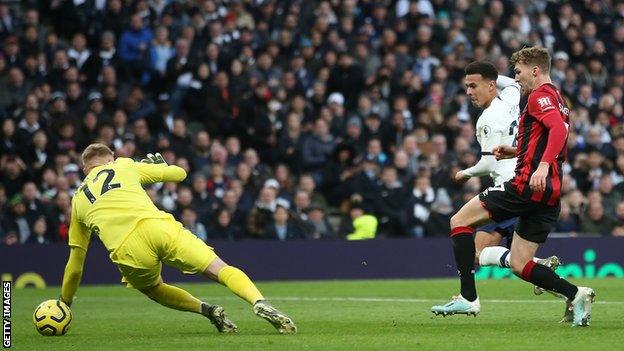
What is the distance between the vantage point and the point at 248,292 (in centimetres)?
987

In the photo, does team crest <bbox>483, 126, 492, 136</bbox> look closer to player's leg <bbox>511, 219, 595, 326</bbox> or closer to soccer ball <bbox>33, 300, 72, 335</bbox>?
player's leg <bbox>511, 219, 595, 326</bbox>

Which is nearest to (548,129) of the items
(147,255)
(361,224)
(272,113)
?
(147,255)

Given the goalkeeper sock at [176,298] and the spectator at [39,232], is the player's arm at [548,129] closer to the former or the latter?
the goalkeeper sock at [176,298]

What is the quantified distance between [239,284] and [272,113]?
12.5m

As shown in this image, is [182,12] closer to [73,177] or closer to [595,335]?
[73,177]

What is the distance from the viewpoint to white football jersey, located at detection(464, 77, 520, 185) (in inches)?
464

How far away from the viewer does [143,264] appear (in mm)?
10266

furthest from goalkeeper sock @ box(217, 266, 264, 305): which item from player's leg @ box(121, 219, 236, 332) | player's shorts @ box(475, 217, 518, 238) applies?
player's shorts @ box(475, 217, 518, 238)

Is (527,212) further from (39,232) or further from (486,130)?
(39,232)

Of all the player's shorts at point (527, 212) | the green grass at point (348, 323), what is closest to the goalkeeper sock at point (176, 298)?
the green grass at point (348, 323)

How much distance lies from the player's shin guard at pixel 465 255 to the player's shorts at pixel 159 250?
6.87 ft

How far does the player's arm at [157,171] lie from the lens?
34.5 feet

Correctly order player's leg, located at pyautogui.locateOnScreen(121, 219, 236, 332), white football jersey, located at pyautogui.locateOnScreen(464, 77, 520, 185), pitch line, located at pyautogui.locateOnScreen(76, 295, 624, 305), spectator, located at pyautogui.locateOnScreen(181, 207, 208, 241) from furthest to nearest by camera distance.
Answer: spectator, located at pyautogui.locateOnScreen(181, 207, 208, 241), pitch line, located at pyautogui.locateOnScreen(76, 295, 624, 305), white football jersey, located at pyautogui.locateOnScreen(464, 77, 520, 185), player's leg, located at pyautogui.locateOnScreen(121, 219, 236, 332)

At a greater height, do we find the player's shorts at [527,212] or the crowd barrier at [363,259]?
the player's shorts at [527,212]
